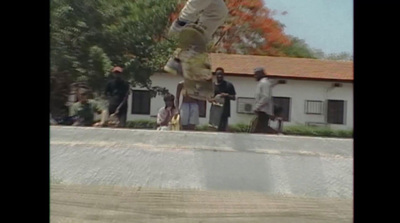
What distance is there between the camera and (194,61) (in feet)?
12.2

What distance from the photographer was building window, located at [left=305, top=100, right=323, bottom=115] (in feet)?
12.8

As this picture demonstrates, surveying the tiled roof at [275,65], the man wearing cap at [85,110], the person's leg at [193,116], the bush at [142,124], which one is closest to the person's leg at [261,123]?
the tiled roof at [275,65]

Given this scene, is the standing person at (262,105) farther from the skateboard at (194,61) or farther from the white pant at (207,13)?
the white pant at (207,13)

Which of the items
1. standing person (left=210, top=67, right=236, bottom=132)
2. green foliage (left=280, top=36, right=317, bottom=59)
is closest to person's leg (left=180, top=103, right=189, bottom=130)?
standing person (left=210, top=67, right=236, bottom=132)

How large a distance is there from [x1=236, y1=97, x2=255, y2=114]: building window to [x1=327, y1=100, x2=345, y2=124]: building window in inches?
22.6

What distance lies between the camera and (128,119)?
378cm

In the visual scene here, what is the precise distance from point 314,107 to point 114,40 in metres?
1.58

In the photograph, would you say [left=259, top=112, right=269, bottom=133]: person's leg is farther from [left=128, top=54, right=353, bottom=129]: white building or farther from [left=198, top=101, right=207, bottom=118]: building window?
[left=198, top=101, right=207, bottom=118]: building window
